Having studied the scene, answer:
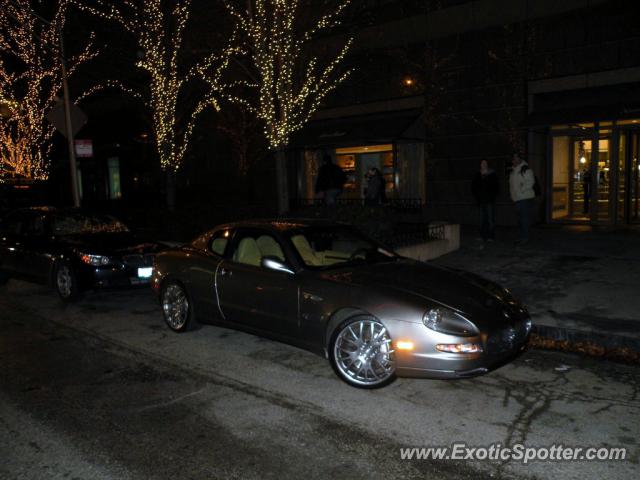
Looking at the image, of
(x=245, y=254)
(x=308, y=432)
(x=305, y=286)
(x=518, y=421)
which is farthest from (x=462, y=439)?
(x=245, y=254)

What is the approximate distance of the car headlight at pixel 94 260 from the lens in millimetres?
8867

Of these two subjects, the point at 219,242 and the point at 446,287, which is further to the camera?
the point at 219,242

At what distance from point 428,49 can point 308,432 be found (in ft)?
48.0

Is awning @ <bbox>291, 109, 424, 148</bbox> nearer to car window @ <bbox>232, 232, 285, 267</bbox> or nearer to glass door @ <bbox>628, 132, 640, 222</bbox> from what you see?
glass door @ <bbox>628, 132, 640, 222</bbox>

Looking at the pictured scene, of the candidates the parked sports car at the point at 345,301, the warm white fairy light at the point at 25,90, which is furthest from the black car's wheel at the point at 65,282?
the warm white fairy light at the point at 25,90

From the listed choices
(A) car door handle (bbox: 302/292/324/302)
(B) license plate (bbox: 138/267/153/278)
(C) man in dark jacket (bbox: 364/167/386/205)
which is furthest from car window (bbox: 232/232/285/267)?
(C) man in dark jacket (bbox: 364/167/386/205)

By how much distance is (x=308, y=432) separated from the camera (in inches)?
165

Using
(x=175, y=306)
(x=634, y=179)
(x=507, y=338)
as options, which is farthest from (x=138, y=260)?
(x=634, y=179)

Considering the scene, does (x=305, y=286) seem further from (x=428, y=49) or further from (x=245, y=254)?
(x=428, y=49)

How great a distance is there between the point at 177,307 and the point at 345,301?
109 inches

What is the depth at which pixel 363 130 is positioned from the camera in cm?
1806

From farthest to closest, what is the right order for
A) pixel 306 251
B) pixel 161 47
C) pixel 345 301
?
pixel 161 47
pixel 306 251
pixel 345 301

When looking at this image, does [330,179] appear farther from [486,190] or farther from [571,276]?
[571,276]

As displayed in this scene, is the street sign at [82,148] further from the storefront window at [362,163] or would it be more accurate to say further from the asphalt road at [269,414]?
the asphalt road at [269,414]
